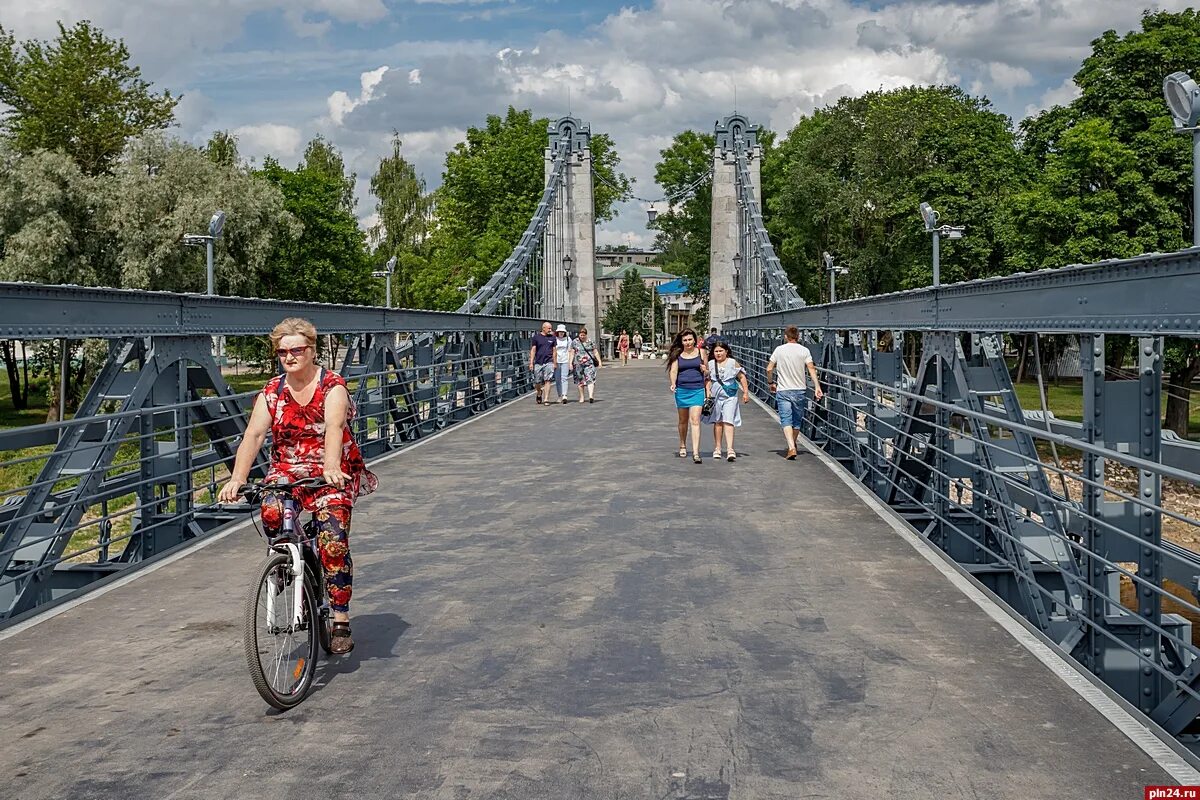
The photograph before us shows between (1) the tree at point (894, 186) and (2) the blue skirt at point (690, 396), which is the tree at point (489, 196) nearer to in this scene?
(1) the tree at point (894, 186)

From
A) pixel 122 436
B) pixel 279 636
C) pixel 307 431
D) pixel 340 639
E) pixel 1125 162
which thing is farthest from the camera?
pixel 1125 162

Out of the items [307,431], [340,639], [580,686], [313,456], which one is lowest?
[580,686]

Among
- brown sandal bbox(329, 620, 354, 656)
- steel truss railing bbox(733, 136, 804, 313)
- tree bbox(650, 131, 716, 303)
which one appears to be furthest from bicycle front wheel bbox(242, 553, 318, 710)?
tree bbox(650, 131, 716, 303)

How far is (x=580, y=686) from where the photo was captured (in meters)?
5.25

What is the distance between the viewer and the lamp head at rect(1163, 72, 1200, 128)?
6453 millimetres

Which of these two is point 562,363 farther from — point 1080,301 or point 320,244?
point 320,244

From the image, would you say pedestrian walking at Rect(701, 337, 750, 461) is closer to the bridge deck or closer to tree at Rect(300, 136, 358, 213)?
the bridge deck

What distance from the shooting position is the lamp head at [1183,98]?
6453 mm

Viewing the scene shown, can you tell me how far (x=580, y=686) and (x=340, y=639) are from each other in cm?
112

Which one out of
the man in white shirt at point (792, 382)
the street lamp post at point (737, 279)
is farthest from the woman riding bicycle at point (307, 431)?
the street lamp post at point (737, 279)

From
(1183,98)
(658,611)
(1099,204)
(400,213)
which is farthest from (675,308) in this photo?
(658,611)

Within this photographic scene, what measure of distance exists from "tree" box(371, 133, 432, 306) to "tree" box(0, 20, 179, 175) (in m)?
28.7

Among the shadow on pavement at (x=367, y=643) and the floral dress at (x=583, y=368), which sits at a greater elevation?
the floral dress at (x=583, y=368)

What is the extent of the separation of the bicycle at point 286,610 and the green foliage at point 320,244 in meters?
48.0
